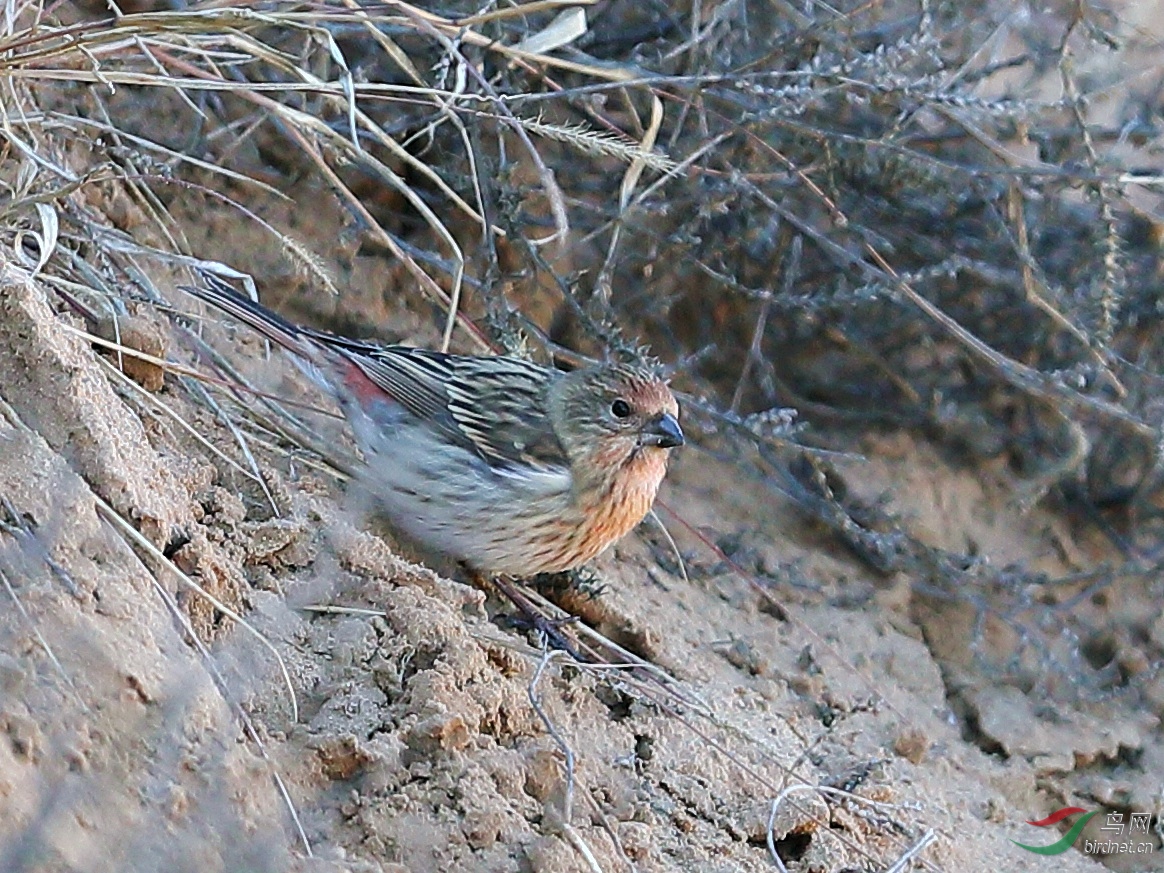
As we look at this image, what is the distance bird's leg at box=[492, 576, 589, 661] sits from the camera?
4.36 m

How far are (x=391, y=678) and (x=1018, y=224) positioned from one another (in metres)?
3.28

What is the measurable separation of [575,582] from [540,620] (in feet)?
1.03

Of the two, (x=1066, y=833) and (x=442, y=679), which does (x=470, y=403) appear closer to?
(x=442, y=679)

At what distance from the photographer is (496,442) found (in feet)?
16.1

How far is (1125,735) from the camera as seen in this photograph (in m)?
5.55

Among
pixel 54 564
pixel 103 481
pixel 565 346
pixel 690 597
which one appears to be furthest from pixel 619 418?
pixel 54 564

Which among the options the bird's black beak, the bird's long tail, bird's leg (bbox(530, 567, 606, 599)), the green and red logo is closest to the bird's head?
the bird's black beak

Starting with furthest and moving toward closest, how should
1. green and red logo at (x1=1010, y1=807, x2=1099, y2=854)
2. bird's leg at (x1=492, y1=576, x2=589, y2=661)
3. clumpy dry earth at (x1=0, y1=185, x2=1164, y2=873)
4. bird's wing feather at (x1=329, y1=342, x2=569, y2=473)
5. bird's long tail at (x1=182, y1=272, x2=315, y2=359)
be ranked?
bird's wing feather at (x1=329, y1=342, x2=569, y2=473)
green and red logo at (x1=1010, y1=807, x2=1099, y2=854)
bird's long tail at (x1=182, y1=272, x2=315, y2=359)
bird's leg at (x1=492, y1=576, x2=589, y2=661)
clumpy dry earth at (x1=0, y1=185, x2=1164, y2=873)

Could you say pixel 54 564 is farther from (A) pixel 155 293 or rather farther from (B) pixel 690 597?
(B) pixel 690 597

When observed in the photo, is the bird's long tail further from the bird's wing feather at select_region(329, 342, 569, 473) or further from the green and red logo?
the green and red logo
